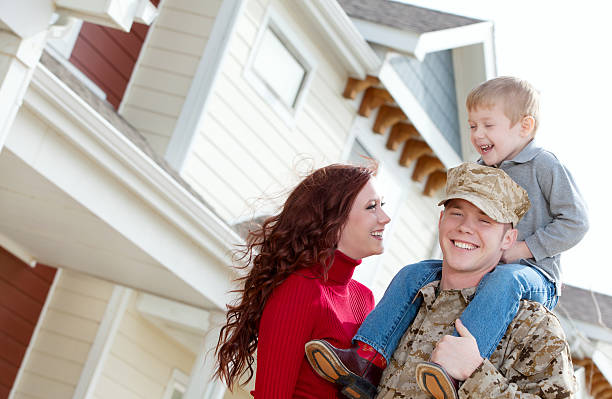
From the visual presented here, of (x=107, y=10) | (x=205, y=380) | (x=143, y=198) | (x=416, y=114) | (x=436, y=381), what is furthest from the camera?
(x=416, y=114)

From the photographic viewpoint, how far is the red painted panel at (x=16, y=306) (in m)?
9.10

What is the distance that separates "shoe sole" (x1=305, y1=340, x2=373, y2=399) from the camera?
118 inches

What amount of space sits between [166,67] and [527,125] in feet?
21.9

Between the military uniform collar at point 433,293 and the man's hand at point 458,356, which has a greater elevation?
the military uniform collar at point 433,293

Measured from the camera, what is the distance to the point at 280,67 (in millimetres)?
9930

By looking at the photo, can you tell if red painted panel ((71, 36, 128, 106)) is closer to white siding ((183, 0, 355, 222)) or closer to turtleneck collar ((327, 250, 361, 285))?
white siding ((183, 0, 355, 222))

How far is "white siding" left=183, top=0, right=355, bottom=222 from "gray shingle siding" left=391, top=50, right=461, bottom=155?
4.52 feet

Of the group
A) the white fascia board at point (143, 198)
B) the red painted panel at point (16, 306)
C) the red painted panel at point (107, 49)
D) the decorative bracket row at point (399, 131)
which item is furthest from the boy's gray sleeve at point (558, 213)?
the decorative bracket row at point (399, 131)

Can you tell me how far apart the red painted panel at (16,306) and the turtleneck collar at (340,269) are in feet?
20.8

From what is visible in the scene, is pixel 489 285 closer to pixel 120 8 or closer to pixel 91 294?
pixel 120 8

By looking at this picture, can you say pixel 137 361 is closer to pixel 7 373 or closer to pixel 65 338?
pixel 65 338

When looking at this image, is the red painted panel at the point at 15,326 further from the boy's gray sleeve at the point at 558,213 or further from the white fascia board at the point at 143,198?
the boy's gray sleeve at the point at 558,213

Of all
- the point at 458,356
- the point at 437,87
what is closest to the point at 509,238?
the point at 458,356

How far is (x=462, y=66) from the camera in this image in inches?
526
